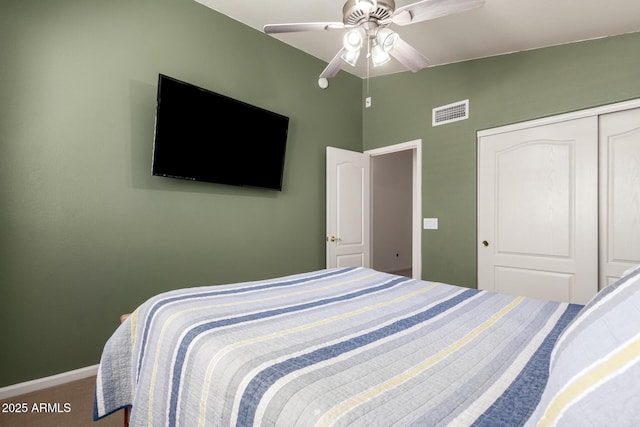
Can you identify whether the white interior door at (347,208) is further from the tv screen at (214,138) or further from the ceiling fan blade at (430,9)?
the ceiling fan blade at (430,9)

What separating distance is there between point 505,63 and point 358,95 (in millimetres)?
1742

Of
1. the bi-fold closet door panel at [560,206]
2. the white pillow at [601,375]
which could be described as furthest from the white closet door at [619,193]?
the white pillow at [601,375]

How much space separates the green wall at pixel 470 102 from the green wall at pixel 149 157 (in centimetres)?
1

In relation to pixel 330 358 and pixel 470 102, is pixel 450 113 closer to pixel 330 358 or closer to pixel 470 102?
pixel 470 102

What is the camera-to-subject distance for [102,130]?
89.8 inches

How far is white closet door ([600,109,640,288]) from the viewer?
2.38m

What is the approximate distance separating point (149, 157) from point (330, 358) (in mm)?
2324

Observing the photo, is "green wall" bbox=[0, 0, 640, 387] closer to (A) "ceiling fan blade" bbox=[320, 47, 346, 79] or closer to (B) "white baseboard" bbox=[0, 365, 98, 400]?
(B) "white baseboard" bbox=[0, 365, 98, 400]

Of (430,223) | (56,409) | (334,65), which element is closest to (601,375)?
(334,65)

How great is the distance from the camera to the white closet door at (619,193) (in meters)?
2.38

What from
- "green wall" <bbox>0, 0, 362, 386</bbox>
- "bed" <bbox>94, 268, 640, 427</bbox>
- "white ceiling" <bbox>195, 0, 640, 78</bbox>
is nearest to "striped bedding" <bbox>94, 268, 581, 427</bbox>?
"bed" <bbox>94, 268, 640, 427</bbox>

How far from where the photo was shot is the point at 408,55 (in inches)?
82.7

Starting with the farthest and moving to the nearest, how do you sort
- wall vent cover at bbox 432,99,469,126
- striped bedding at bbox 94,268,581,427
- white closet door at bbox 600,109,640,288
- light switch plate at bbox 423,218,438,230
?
light switch plate at bbox 423,218,438,230
wall vent cover at bbox 432,99,469,126
white closet door at bbox 600,109,640,288
striped bedding at bbox 94,268,581,427

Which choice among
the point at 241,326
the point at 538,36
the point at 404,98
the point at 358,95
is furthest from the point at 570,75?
the point at 241,326
